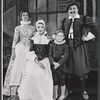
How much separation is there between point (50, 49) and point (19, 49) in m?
0.37

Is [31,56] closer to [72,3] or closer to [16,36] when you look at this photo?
[16,36]

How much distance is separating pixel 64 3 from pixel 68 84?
92 cm

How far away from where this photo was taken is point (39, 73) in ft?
7.59

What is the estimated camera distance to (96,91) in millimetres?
2244

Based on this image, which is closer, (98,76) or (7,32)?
(98,76)

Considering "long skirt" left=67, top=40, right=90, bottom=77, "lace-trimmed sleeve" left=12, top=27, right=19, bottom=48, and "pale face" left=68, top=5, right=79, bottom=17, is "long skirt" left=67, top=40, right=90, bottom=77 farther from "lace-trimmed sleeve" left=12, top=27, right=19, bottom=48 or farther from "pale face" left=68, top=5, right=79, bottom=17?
"lace-trimmed sleeve" left=12, top=27, right=19, bottom=48

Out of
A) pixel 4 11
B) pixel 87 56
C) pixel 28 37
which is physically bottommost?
pixel 87 56

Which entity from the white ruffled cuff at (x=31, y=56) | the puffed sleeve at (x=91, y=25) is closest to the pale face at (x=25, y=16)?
the white ruffled cuff at (x=31, y=56)

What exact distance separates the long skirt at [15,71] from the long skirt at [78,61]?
0.52 m

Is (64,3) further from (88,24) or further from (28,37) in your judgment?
(28,37)

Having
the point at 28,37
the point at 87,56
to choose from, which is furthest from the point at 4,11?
the point at 87,56

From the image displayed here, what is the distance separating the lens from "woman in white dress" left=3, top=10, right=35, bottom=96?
94.0 inches

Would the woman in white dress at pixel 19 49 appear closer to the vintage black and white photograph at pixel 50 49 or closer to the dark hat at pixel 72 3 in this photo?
the vintage black and white photograph at pixel 50 49

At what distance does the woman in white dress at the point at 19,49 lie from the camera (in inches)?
94.0
